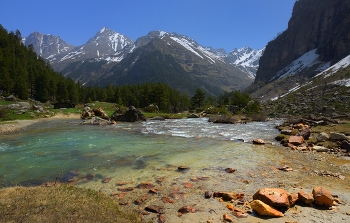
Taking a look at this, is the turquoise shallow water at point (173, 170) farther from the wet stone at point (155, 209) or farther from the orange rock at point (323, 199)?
the orange rock at point (323, 199)

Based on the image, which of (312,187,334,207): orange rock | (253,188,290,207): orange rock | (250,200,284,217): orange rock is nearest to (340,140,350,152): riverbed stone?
(312,187,334,207): orange rock

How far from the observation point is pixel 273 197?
8.76m

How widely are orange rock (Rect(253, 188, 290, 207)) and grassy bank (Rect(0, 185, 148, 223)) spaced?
5.12 meters

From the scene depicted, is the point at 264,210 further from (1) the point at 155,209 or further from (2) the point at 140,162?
(2) the point at 140,162

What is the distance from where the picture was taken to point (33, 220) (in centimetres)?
645

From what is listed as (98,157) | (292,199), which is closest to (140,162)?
(98,157)

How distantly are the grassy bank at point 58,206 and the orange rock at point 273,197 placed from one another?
16.8 ft

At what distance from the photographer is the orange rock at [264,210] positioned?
8.06m

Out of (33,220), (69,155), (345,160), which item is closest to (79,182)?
(33,220)

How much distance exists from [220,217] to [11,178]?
11.6 m

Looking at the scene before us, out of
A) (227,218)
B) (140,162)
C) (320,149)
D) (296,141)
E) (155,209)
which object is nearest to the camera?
(227,218)

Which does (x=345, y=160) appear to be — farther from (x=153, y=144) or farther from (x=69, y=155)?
(x=69, y=155)

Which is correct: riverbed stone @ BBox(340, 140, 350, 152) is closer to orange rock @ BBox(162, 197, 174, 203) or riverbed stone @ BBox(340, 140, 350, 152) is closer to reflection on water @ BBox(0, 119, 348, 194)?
reflection on water @ BBox(0, 119, 348, 194)

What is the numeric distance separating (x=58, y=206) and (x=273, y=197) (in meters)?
8.28
